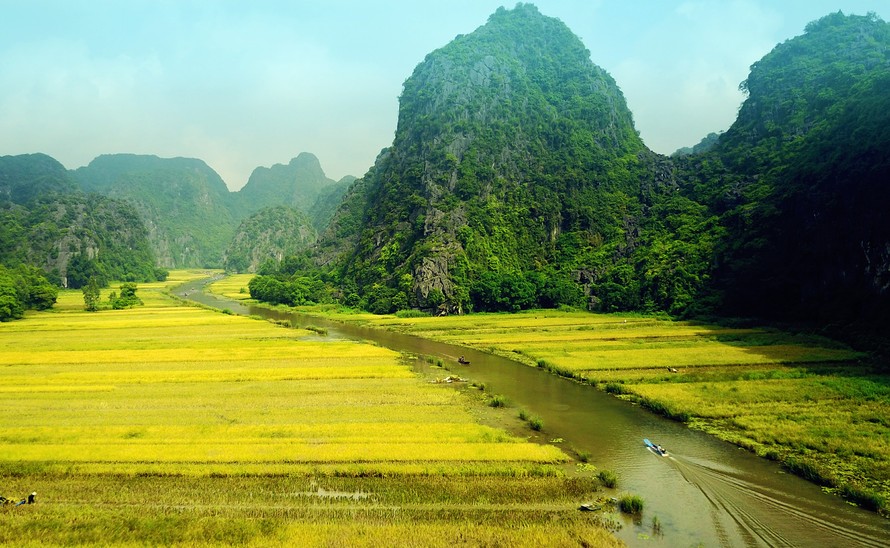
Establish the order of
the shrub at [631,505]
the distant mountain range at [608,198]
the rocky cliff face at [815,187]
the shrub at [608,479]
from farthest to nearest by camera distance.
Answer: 1. the distant mountain range at [608,198]
2. the rocky cliff face at [815,187]
3. the shrub at [608,479]
4. the shrub at [631,505]

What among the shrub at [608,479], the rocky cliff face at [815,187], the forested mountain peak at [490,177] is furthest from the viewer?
the forested mountain peak at [490,177]

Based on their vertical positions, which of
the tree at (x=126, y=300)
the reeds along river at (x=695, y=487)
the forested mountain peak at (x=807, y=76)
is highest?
the forested mountain peak at (x=807, y=76)

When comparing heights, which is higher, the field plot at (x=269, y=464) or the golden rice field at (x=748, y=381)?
the golden rice field at (x=748, y=381)

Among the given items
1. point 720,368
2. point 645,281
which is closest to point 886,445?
point 720,368

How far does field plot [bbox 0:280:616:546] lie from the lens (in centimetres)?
1583

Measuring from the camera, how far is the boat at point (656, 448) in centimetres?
2256

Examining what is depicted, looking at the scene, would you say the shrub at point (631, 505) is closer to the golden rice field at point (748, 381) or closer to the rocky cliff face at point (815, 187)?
the golden rice field at point (748, 381)

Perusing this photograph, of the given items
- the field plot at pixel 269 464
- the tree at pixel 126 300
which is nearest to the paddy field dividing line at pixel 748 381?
the field plot at pixel 269 464

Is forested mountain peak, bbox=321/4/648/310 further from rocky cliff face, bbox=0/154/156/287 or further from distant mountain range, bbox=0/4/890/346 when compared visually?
rocky cliff face, bbox=0/154/156/287

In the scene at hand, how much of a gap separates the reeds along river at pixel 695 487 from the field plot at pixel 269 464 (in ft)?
7.39

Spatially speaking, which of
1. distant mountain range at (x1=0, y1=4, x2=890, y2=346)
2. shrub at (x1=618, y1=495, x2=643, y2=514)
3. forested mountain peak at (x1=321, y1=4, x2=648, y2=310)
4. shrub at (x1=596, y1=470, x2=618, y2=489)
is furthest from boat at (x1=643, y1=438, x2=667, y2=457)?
forested mountain peak at (x1=321, y1=4, x2=648, y2=310)

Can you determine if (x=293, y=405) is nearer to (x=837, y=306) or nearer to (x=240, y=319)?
(x=240, y=319)

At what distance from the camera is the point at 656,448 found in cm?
2281

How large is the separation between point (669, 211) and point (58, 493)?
101 meters
